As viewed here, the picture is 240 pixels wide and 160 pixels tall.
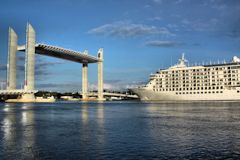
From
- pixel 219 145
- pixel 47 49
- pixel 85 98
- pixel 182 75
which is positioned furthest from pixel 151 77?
pixel 219 145

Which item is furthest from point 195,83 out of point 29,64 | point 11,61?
point 11,61

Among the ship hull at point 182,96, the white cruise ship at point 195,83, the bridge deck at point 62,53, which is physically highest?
the bridge deck at point 62,53

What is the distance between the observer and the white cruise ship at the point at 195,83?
75.4 m

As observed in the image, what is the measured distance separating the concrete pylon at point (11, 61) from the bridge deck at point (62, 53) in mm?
2357


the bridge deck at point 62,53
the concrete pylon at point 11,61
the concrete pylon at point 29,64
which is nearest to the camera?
the concrete pylon at point 29,64

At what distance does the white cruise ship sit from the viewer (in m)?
75.4

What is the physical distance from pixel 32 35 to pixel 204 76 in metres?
48.2

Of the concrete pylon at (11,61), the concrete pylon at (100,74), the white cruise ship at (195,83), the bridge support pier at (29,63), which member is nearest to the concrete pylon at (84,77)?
the concrete pylon at (100,74)

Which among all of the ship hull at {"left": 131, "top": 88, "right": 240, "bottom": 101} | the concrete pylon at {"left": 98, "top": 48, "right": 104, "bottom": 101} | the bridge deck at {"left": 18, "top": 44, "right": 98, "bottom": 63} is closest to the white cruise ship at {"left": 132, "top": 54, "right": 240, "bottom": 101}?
the ship hull at {"left": 131, "top": 88, "right": 240, "bottom": 101}

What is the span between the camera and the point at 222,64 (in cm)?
7950

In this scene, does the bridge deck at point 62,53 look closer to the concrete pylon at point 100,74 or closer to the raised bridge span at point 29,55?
the raised bridge span at point 29,55

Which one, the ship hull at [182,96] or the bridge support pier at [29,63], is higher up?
the bridge support pier at [29,63]

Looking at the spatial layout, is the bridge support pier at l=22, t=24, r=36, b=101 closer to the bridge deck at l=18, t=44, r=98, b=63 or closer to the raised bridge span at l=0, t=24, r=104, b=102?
the raised bridge span at l=0, t=24, r=104, b=102

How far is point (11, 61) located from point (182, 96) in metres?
50.1
